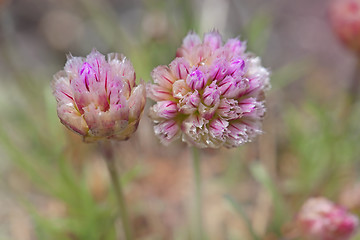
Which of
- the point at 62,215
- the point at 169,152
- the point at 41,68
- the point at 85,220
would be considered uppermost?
the point at 41,68

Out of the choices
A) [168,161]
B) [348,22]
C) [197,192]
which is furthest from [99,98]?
[168,161]

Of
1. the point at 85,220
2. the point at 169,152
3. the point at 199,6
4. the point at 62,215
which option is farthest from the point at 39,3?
the point at 85,220

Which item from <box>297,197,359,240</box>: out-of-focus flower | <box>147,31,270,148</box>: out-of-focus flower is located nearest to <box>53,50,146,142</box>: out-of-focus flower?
<box>147,31,270,148</box>: out-of-focus flower

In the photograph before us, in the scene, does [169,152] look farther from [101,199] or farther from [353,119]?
[353,119]

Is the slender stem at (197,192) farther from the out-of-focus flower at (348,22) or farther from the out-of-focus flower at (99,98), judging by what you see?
the out-of-focus flower at (348,22)

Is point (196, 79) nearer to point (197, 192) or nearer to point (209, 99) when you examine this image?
point (209, 99)

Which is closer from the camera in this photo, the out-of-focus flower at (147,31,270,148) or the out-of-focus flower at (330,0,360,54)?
the out-of-focus flower at (147,31,270,148)

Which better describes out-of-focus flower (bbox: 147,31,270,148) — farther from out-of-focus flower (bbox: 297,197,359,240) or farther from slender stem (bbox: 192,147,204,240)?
out-of-focus flower (bbox: 297,197,359,240)
